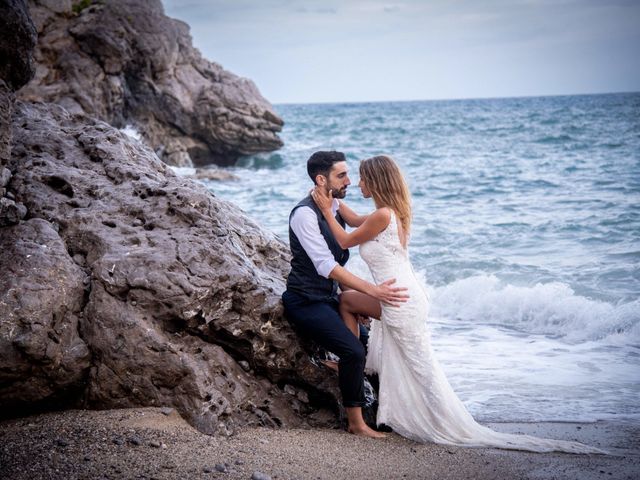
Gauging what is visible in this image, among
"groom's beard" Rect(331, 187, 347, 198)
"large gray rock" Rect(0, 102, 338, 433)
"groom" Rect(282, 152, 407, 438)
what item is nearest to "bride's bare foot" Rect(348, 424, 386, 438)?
"groom" Rect(282, 152, 407, 438)

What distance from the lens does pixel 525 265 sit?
12875 mm

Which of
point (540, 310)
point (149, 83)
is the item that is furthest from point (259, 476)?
point (149, 83)

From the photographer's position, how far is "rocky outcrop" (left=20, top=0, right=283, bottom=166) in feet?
71.1

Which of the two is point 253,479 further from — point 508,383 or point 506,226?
point 506,226

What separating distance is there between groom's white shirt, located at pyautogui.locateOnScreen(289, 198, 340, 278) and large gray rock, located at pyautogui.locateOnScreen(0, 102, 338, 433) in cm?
49

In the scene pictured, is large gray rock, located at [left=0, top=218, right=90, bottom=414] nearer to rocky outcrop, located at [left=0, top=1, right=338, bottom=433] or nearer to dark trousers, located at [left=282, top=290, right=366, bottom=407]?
rocky outcrop, located at [left=0, top=1, right=338, bottom=433]

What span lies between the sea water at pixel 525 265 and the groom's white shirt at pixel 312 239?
2.50m

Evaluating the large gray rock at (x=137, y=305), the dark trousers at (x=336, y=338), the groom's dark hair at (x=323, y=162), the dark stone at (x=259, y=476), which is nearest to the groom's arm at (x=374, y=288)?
the dark trousers at (x=336, y=338)

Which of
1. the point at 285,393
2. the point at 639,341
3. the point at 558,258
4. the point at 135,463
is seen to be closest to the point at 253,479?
the point at 135,463

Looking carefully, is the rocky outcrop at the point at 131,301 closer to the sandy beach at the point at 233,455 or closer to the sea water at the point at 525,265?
the sandy beach at the point at 233,455

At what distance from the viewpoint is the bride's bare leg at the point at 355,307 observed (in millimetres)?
5523

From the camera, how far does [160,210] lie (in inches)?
219

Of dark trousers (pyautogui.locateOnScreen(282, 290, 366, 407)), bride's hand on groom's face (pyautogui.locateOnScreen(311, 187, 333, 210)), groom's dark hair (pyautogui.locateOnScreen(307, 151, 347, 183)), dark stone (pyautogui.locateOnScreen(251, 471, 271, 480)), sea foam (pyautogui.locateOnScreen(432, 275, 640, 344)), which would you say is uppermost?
groom's dark hair (pyautogui.locateOnScreen(307, 151, 347, 183))

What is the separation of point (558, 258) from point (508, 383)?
653 centimetres
